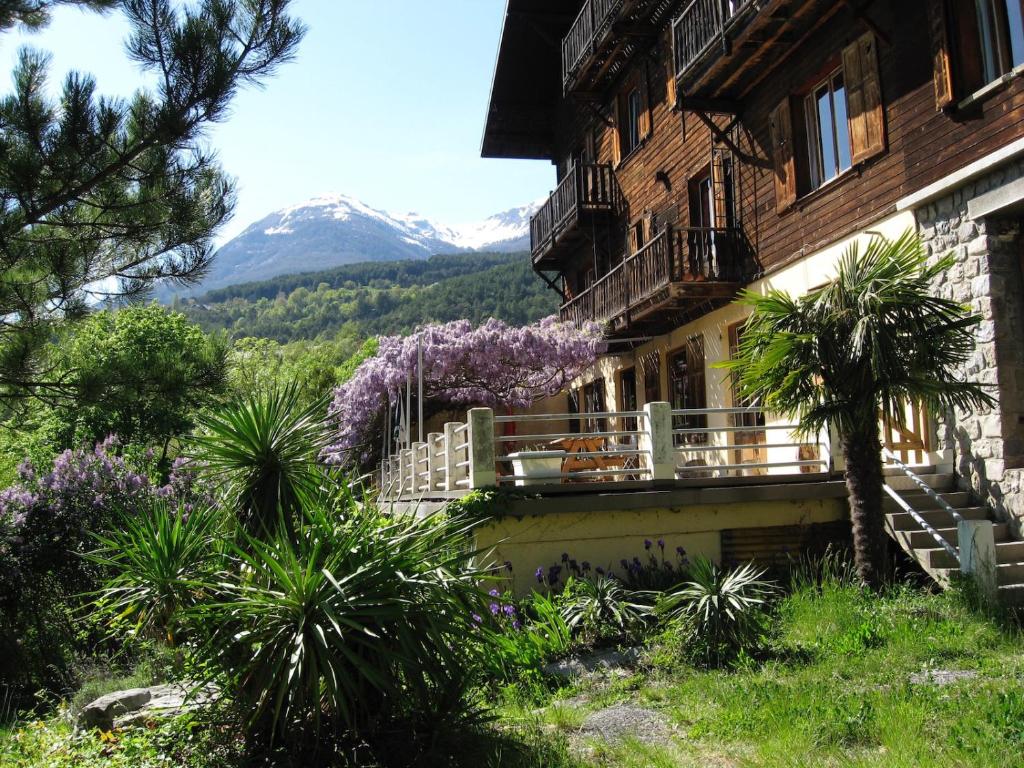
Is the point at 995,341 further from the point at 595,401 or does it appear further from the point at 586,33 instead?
the point at 595,401

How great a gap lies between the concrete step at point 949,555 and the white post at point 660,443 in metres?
2.82

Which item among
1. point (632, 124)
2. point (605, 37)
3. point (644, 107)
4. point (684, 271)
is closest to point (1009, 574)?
point (684, 271)

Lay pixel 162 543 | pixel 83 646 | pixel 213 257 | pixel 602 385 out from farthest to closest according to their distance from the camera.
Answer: pixel 602 385 < pixel 83 646 < pixel 213 257 < pixel 162 543

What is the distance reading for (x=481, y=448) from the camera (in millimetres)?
10742

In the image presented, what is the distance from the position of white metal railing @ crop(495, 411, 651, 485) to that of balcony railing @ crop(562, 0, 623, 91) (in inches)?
308

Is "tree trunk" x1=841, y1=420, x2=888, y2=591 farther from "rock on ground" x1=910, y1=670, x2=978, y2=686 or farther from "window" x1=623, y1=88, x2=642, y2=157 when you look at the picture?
"window" x1=623, y1=88, x2=642, y2=157

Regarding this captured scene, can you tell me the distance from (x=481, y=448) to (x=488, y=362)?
30.3ft

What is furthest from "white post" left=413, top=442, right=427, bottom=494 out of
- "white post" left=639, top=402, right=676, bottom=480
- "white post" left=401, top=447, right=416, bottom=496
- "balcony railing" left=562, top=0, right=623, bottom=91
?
"balcony railing" left=562, top=0, right=623, bottom=91

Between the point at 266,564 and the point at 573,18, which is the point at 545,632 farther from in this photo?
the point at 573,18

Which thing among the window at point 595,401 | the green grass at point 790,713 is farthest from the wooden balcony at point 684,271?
the green grass at point 790,713

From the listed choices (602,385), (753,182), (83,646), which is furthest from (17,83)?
(602,385)

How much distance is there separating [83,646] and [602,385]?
13.4m

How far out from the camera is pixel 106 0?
8.62 m

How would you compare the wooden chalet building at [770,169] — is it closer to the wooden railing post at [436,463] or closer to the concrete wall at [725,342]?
the concrete wall at [725,342]
